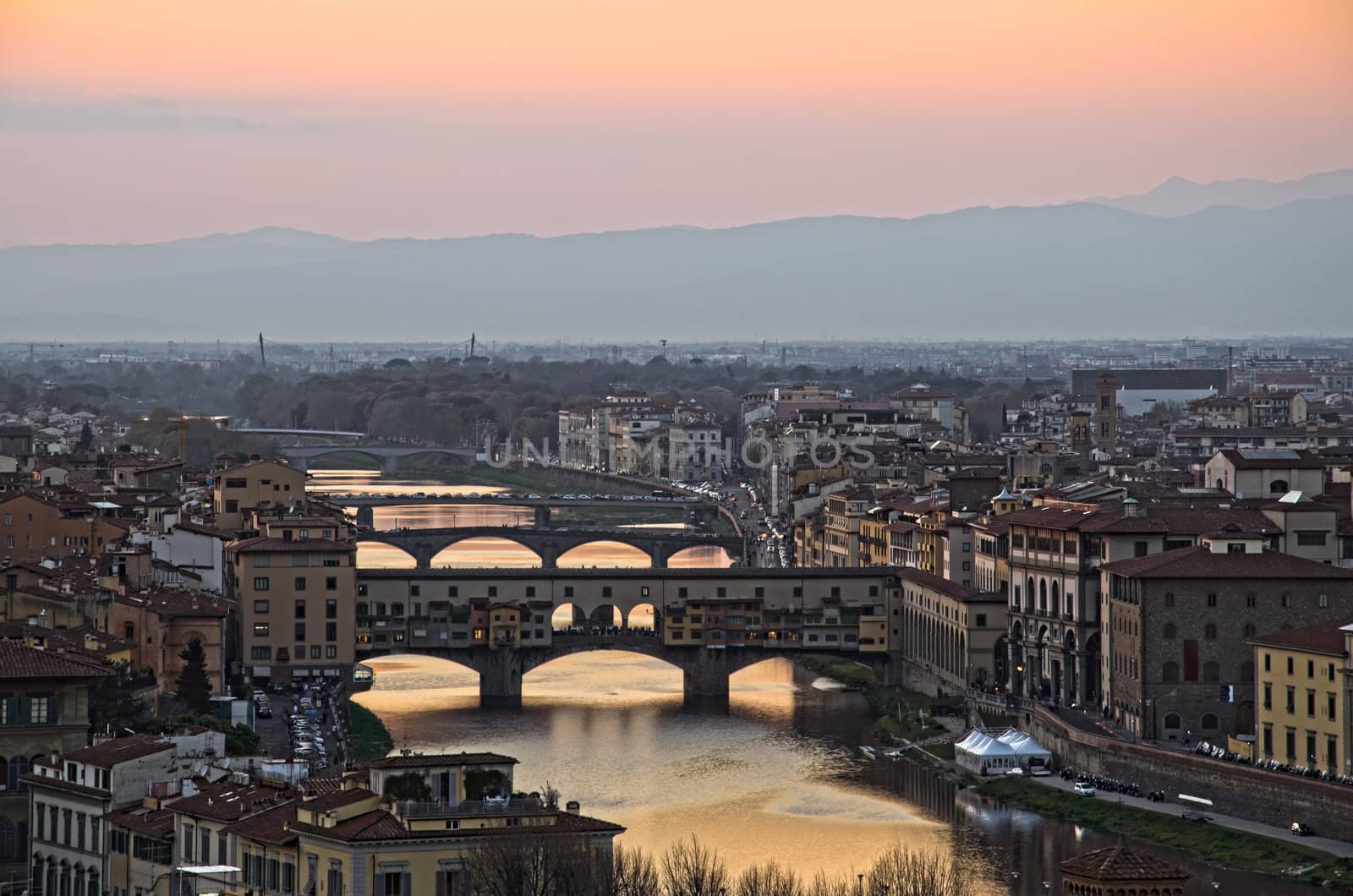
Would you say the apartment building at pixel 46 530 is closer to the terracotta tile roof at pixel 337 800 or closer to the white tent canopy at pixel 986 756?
the white tent canopy at pixel 986 756

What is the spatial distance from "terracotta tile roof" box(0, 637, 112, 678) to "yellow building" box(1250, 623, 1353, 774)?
39.0ft

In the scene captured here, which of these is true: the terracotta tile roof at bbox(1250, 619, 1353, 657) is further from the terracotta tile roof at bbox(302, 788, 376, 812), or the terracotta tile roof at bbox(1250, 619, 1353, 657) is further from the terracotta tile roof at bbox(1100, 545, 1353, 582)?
the terracotta tile roof at bbox(302, 788, 376, 812)

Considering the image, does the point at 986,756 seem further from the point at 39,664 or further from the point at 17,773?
the point at 17,773

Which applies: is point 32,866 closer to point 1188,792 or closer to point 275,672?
point 1188,792

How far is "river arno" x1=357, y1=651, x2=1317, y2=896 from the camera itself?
26.0 m

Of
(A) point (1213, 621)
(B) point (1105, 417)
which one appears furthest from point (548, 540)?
(A) point (1213, 621)

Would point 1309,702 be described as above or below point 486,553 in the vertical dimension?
above

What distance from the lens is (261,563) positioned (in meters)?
36.6

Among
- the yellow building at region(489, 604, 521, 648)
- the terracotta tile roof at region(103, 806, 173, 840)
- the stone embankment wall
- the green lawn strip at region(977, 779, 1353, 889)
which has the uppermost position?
the terracotta tile roof at region(103, 806, 173, 840)

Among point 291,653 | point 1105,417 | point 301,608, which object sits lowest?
point 291,653

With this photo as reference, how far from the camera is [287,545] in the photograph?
121 ft

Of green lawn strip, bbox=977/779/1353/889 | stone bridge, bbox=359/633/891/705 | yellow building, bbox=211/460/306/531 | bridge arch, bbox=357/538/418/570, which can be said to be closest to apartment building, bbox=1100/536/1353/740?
green lawn strip, bbox=977/779/1353/889

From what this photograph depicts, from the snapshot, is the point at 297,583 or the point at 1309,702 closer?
the point at 1309,702

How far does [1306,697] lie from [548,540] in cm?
3091
